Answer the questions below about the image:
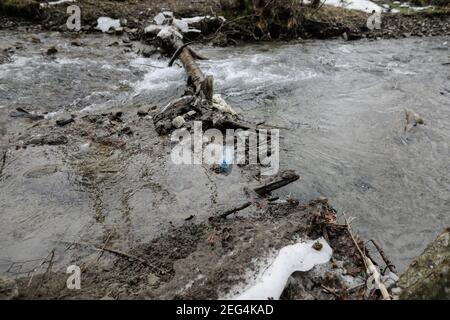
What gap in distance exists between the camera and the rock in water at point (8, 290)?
9.12ft

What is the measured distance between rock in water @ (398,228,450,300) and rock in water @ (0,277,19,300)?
9.32 feet

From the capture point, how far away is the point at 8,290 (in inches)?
112

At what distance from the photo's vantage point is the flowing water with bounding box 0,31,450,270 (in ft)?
13.9

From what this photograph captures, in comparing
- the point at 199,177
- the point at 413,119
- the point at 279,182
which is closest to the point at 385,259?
the point at 279,182

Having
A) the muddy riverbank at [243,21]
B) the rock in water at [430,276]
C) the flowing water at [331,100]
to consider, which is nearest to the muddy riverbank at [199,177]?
the flowing water at [331,100]

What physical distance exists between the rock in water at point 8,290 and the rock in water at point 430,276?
284cm

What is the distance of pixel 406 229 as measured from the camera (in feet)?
12.8

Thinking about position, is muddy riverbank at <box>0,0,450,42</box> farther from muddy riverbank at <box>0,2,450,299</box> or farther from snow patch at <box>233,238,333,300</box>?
snow patch at <box>233,238,333,300</box>

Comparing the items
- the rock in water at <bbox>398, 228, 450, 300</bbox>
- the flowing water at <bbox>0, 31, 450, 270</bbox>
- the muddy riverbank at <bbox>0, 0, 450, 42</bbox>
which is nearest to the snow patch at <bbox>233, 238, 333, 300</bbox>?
the rock in water at <bbox>398, 228, 450, 300</bbox>

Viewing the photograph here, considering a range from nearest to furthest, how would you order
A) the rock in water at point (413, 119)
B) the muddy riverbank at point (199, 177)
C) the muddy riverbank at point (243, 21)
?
the muddy riverbank at point (199, 177) < the rock in water at point (413, 119) < the muddy riverbank at point (243, 21)

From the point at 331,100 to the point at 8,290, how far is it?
565 cm

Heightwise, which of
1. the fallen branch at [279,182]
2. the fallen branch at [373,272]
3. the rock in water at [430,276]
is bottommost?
the fallen branch at [373,272]

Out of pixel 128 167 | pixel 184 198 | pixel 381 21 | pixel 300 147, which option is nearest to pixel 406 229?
pixel 300 147

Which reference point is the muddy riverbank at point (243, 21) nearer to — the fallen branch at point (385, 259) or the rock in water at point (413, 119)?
the rock in water at point (413, 119)
